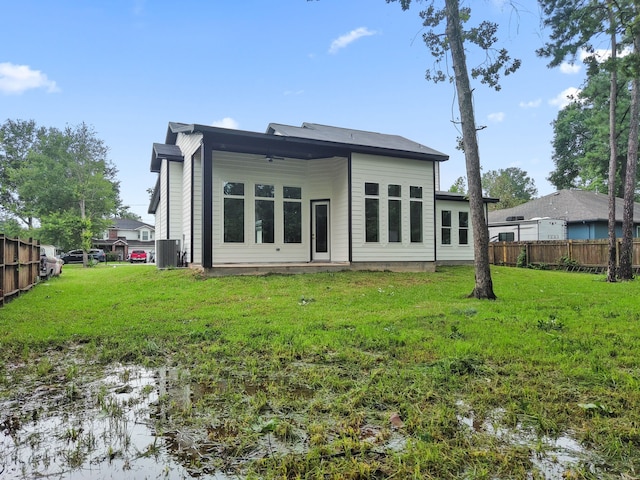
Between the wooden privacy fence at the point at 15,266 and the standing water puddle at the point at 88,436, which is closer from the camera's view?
the standing water puddle at the point at 88,436

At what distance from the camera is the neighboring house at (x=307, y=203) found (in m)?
12.0

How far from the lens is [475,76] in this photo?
9766 mm

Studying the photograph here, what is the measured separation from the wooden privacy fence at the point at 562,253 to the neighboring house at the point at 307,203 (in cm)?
852

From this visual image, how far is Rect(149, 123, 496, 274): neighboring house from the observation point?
39.3 ft

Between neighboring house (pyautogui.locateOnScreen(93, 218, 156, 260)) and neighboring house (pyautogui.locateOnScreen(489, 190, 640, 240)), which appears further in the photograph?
neighboring house (pyautogui.locateOnScreen(93, 218, 156, 260))

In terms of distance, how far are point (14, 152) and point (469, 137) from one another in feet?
162

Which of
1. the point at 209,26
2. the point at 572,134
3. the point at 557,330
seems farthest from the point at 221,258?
the point at 572,134

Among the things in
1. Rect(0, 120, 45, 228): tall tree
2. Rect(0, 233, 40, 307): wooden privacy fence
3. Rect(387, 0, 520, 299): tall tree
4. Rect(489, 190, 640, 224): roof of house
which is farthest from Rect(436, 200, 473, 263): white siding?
Rect(0, 120, 45, 228): tall tree

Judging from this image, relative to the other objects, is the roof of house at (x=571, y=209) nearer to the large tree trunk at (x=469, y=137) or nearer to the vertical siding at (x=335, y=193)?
the vertical siding at (x=335, y=193)

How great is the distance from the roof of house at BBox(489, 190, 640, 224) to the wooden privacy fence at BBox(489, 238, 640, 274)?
627 cm

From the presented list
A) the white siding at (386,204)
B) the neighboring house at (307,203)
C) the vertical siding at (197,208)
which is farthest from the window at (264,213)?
the white siding at (386,204)

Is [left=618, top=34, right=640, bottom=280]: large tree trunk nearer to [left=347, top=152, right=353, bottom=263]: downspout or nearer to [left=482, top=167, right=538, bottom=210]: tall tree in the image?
[left=347, top=152, right=353, bottom=263]: downspout

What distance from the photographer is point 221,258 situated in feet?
39.3

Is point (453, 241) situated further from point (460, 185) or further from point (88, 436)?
point (460, 185)
